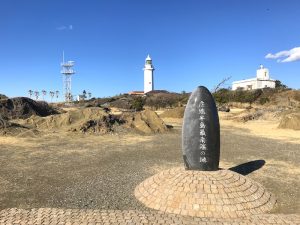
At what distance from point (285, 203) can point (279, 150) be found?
7.76m

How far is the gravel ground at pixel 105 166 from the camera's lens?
316 inches

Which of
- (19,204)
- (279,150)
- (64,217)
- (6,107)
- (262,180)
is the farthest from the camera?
(6,107)

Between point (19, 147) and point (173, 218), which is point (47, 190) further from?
point (19, 147)

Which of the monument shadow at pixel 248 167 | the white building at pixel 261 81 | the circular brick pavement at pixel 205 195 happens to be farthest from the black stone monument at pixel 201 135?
the white building at pixel 261 81

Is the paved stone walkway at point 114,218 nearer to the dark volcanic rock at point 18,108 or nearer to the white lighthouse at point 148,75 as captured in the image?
the dark volcanic rock at point 18,108

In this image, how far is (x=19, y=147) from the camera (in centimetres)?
1538

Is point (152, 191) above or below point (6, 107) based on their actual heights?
below

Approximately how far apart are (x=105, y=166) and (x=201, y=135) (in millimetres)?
4652

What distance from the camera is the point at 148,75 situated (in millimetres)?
83875

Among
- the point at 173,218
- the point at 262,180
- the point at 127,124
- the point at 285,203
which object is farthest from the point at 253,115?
the point at 173,218

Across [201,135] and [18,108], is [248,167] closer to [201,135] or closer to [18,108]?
[201,135]

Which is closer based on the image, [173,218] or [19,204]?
[173,218]

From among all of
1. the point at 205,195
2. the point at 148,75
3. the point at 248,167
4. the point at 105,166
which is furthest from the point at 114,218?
the point at 148,75

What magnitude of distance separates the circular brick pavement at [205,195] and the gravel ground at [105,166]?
404 mm
